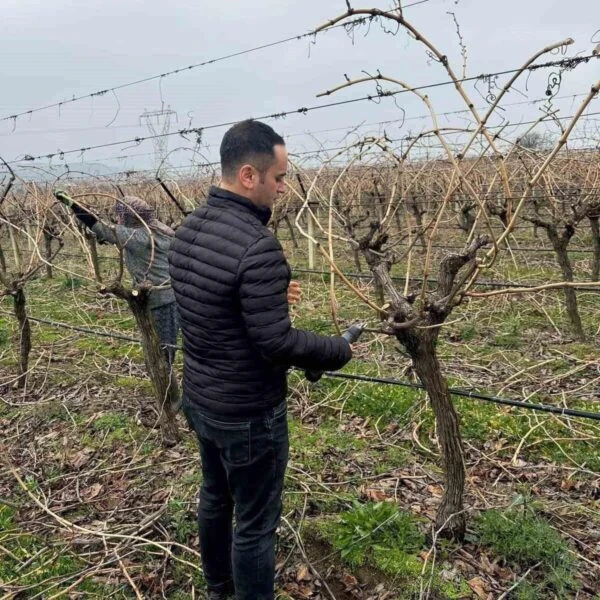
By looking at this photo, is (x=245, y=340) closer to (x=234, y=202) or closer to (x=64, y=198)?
(x=234, y=202)

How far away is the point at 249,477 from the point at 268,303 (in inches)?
26.7

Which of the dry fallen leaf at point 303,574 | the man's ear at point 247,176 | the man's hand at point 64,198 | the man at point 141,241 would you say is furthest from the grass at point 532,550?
the man's hand at point 64,198

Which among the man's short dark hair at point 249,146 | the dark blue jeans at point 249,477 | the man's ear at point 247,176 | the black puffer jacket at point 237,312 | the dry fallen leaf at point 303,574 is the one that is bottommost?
the dry fallen leaf at point 303,574

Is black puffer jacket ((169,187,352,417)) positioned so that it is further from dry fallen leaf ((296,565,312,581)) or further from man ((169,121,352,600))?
dry fallen leaf ((296,565,312,581))

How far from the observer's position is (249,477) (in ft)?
6.49

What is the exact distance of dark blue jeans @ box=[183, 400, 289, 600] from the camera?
196 cm

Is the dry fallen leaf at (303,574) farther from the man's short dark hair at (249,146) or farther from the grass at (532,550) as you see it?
the man's short dark hair at (249,146)

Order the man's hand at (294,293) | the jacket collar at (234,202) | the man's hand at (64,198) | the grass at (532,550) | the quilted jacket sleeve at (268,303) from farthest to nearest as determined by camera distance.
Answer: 1. the man's hand at (64,198)
2. the grass at (532,550)
3. the man's hand at (294,293)
4. the jacket collar at (234,202)
5. the quilted jacket sleeve at (268,303)

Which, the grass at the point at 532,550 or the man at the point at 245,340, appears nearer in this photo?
the man at the point at 245,340

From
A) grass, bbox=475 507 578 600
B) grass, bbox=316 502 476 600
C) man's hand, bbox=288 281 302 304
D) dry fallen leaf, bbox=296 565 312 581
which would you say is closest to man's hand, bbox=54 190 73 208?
man's hand, bbox=288 281 302 304

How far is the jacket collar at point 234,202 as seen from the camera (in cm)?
189

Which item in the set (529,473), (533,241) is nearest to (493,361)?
(529,473)

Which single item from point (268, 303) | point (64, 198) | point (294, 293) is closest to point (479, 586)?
point (294, 293)

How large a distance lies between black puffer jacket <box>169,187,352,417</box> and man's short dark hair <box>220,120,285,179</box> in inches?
4.7
